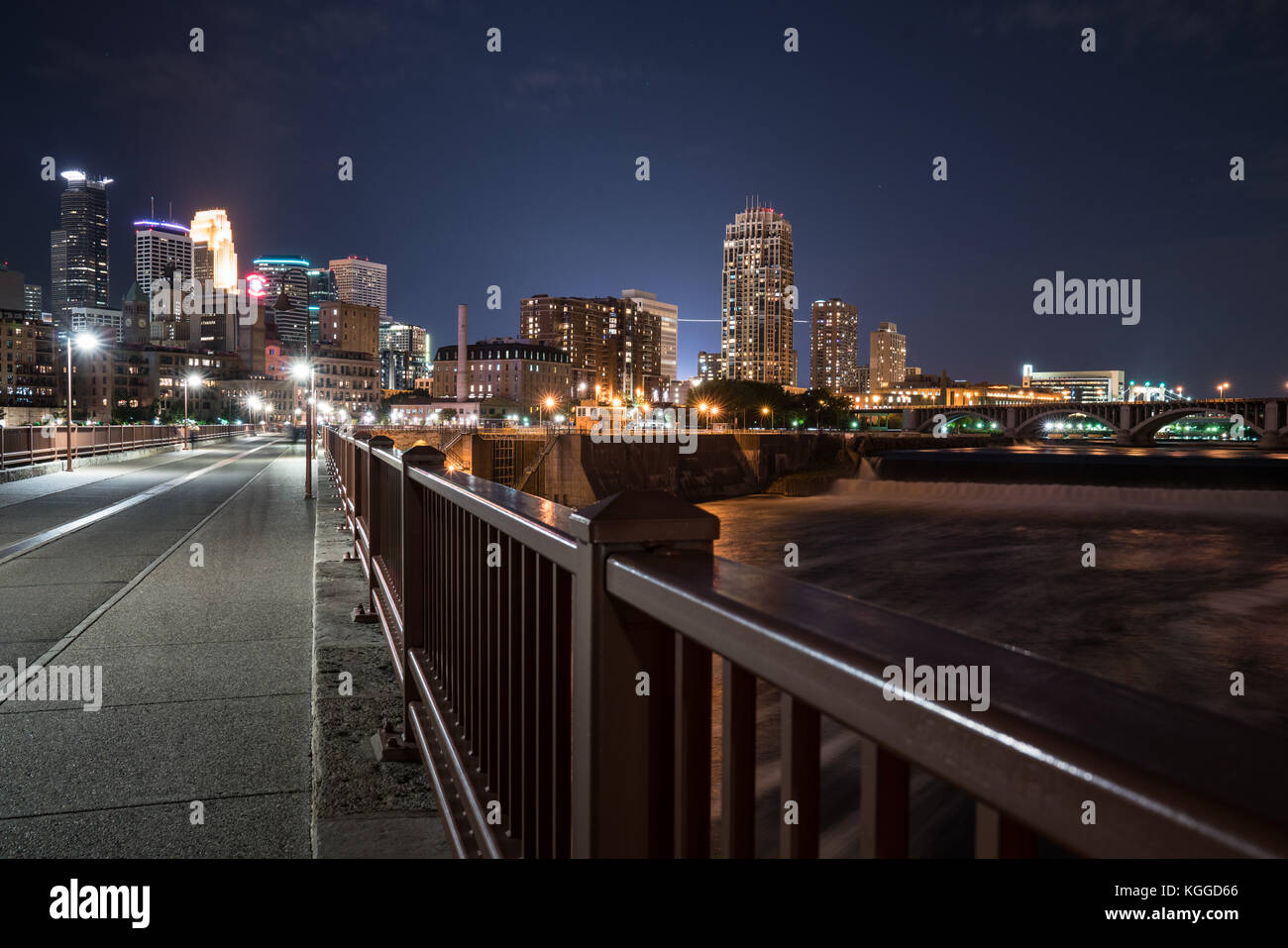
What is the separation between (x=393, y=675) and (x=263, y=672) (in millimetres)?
1170

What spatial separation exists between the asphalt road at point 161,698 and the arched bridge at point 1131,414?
378 feet

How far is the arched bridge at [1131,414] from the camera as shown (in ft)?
403

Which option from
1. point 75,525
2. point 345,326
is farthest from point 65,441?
point 345,326

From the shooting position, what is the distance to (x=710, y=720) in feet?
5.49

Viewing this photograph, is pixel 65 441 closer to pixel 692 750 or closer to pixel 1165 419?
pixel 692 750

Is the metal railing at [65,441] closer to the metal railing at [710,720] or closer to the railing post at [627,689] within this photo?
the metal railing at [710,720]

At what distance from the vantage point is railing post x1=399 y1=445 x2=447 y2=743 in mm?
4852

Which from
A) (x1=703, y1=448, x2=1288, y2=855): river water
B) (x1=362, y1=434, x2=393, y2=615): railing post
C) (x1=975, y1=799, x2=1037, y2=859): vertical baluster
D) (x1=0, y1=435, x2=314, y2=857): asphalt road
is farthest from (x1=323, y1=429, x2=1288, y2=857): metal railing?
(x1=362, y1=434, x2=393, y2=615): railing post

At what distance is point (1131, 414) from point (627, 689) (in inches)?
6135

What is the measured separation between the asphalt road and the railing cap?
103 inches

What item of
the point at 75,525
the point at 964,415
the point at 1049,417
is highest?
the point at 964,415

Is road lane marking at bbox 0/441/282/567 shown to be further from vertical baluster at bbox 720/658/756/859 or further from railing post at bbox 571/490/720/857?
vertical baluster at bbox 720/658/756/859
